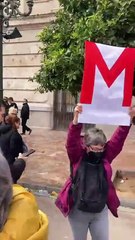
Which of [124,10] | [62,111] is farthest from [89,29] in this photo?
[62,111]

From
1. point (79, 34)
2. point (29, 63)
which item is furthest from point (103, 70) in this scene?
point (29, 63)

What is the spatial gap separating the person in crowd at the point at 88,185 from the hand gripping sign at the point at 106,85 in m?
0.09

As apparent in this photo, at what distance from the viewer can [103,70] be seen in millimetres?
3566

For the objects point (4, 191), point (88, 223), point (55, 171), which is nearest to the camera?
point (4, 191)

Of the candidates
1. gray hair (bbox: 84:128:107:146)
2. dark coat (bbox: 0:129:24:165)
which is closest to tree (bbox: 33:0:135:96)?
dark coat (bbox: 0:129:24:165)

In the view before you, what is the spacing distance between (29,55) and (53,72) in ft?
43.3

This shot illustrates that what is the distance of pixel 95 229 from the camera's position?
12.0 ft

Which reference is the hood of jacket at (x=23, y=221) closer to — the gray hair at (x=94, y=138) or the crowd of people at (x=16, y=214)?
the crowd of people at (x=16, y=214)

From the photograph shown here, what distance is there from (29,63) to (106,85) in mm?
16148

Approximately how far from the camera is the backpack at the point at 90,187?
352 cm

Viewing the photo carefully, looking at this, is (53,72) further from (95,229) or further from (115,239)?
(95,229)

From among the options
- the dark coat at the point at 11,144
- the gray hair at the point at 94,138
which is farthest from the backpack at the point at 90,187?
the dark coat at the point at 11,144

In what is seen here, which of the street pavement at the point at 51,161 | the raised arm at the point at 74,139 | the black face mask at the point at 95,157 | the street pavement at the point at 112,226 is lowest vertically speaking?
the street pavement at the point at 51,161

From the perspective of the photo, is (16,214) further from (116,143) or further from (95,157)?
(116,143)
